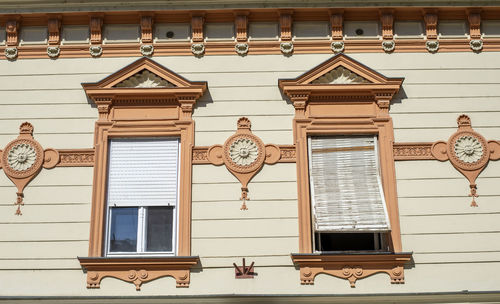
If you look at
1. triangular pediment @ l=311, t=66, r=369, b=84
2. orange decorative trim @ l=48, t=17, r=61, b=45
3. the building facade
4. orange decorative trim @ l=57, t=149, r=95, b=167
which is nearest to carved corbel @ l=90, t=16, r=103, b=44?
the building facade

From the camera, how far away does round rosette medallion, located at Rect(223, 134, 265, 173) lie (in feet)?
35.8

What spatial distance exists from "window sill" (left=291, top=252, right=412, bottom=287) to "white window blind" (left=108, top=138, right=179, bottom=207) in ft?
7.32

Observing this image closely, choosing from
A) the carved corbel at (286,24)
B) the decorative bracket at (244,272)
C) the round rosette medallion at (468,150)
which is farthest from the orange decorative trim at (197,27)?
the round rosette medallion at (468,150)

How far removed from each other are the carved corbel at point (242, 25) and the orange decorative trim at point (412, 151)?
3.03 m

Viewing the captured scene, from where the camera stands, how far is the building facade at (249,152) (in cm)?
1031

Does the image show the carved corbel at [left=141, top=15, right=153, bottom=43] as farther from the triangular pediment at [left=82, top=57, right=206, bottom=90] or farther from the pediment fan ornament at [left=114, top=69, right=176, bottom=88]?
the pediment fan ornament at [left=114, top=69, right=176, bottom=88]

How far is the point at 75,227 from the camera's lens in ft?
34.9

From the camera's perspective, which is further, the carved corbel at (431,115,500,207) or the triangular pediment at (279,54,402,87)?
the triangular pediment at (279,54,402,87)

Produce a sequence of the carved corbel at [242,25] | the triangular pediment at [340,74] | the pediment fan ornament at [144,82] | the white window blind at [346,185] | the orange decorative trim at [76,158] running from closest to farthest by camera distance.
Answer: the white window blind at [346,185] < the orange decorative trim at [76,158] < the triangular pediment at [340,74] < the pediment fan ornament at [144,82] < the carved corbel at [242,25]

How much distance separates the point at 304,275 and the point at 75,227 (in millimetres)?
3482

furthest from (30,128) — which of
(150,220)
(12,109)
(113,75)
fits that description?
(150,220)

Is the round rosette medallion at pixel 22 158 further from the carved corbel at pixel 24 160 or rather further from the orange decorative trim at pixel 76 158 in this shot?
the orange decorative trim at pixel 76 158

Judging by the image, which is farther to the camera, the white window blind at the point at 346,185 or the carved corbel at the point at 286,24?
the carved corbel at the point at 286,24

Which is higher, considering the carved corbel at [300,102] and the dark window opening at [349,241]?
the carved corbel at [300,102]
